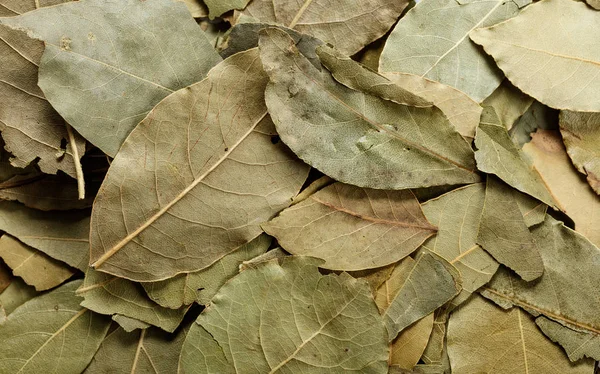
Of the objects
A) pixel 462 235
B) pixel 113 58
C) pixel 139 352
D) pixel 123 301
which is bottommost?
pixel 139 352

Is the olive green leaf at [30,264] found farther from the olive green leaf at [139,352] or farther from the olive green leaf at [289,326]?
the olive green leaf at [289,326]

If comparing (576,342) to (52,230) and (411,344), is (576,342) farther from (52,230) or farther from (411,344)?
(52,230)

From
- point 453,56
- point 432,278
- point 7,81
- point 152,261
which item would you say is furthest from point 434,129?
point 7,81

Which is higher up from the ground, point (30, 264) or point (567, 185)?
point (567, 185)

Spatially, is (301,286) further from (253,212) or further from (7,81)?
(7,81)

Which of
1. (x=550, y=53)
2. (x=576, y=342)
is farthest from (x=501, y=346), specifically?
(x=550, y=53)

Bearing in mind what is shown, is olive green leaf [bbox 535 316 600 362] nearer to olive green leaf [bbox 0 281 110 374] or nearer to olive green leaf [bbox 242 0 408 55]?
olive green leaf [bbox 242 0 408 55]

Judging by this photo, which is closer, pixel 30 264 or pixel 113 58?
pixel 113 58
